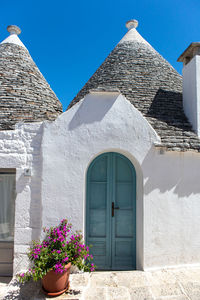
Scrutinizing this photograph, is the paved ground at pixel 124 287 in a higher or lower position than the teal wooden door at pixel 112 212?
lower

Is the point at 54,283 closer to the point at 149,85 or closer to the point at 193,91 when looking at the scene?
the point at 193,91

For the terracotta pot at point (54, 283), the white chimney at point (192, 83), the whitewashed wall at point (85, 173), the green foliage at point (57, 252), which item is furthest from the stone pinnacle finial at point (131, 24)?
the terracotta pot at point (54, 283)

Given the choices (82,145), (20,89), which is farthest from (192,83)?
(20,89)

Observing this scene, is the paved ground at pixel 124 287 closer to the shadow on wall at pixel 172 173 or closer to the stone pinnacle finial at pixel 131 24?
the shadow on wall at pixel 172 173

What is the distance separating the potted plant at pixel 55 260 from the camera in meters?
4.04

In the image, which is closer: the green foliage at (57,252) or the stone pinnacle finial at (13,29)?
the green foliage at (57,252)

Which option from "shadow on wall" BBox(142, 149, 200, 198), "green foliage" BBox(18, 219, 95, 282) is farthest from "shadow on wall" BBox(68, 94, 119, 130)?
"green foliage" BBox(18, 219, 95, 282)

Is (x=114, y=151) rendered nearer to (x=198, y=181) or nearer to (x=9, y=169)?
(x=198, y=181)

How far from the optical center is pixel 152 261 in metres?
5.07

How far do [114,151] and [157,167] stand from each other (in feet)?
3.62

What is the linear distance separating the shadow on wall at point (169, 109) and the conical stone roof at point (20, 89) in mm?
3014

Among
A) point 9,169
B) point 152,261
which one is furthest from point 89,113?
point 152,261

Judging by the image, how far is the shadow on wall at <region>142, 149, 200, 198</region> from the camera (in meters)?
5.21

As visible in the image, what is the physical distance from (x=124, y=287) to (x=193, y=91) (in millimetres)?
5315
